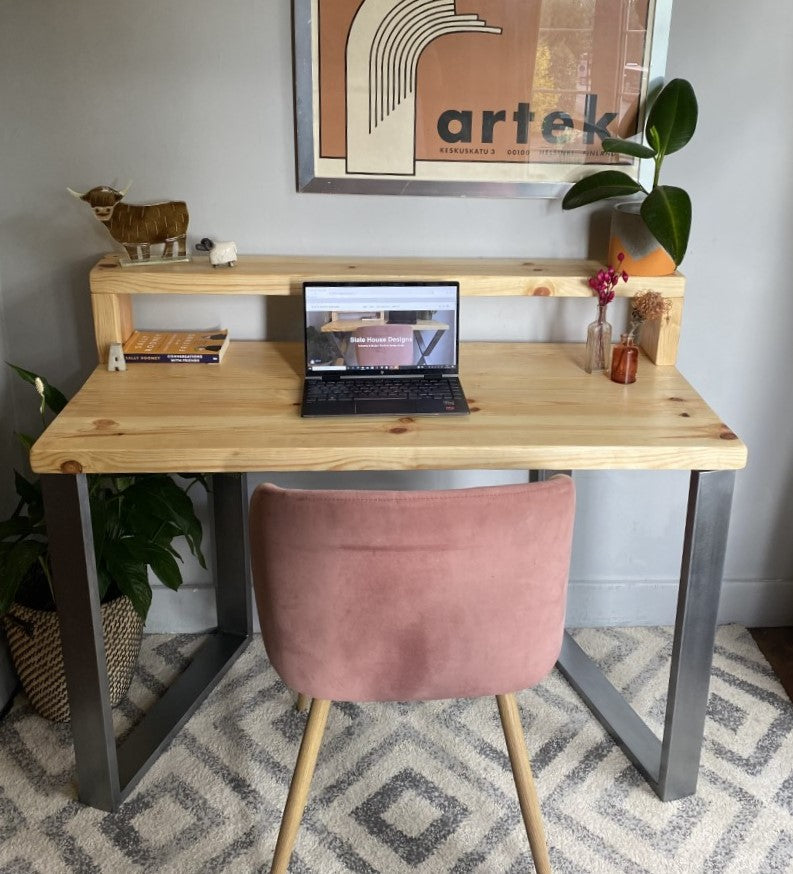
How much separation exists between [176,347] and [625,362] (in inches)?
35.8

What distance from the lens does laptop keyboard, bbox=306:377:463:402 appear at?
1.73 metres

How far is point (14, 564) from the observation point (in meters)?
1.80

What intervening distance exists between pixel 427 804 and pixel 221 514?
805 mm

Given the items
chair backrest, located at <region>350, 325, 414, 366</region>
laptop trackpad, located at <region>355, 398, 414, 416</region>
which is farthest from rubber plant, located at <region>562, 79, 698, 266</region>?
laptop trackpad, located at <region>355, 398, 414, 416</region>

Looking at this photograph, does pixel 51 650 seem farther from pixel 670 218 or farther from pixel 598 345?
pixel 670 218

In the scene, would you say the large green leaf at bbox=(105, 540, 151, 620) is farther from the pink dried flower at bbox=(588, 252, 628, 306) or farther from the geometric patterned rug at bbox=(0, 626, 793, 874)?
the pink dried flower at bbox=(588, 252, 628, 306)

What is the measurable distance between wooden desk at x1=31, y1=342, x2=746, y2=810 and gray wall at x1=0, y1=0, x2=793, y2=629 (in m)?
0.25

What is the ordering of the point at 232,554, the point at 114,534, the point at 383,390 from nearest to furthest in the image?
the point at 383,390
the point at 114,534
the point at 232,554

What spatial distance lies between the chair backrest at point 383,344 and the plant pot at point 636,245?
46 cm

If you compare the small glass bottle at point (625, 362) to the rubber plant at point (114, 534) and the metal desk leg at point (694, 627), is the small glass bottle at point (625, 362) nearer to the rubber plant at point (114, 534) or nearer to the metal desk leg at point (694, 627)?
the metal desk leg at point (694, 627)

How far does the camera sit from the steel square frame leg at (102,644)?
1593 mm

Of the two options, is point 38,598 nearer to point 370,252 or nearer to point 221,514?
point 221,514

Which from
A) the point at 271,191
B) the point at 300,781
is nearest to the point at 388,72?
the point at 271,191

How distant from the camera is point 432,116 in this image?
1.89 meters
